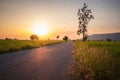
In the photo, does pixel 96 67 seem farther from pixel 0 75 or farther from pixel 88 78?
pixel 0 75

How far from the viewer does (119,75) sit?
373 inches

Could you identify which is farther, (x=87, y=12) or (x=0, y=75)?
(x=87, y=12)

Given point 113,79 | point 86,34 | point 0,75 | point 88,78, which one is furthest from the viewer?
point 86,34

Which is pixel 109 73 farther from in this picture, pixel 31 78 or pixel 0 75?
pixel 0 75

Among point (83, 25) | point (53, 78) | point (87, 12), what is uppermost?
point (87, 12)

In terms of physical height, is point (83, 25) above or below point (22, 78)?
above

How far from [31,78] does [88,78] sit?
2507mm

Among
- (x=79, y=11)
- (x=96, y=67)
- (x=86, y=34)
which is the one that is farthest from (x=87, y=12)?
(x=96, y=67)

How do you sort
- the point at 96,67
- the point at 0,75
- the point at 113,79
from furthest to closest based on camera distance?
the point at 96,67 < the point at 0,75 < the point at 113,79

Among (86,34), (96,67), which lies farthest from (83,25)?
(96,67)

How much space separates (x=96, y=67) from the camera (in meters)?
11.0

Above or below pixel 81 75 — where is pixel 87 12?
above

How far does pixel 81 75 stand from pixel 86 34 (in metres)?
59.3

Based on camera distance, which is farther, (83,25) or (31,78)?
(83,25)
